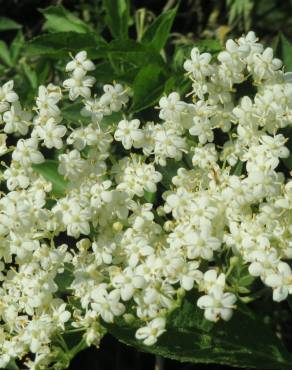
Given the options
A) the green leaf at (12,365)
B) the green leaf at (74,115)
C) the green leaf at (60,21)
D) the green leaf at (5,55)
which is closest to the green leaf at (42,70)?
the green leaf at (60,21)

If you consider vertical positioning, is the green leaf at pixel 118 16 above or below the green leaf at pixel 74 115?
above

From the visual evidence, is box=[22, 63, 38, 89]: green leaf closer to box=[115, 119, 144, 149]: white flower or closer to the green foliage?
box=[115, 119, 144, 149]: white flower

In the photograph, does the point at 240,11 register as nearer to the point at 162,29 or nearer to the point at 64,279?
the point at 162,29

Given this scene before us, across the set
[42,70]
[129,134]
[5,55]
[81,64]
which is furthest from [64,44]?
[5,55]

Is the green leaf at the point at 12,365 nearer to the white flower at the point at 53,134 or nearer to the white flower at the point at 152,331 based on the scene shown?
the white flower at the point at 152,331

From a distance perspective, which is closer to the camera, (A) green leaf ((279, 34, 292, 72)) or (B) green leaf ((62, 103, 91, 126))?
(B) green leaf ((62, 103, 91, 126))

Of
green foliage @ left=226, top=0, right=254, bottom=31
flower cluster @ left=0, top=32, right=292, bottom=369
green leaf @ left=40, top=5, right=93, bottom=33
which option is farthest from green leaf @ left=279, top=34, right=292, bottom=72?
green foliage @ left=226, top=0, right=254, bottom=31

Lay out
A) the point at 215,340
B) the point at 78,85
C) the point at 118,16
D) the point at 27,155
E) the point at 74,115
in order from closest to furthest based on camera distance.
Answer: the point at 215,340
the point at 27,155
the point at 78,85
the point at 74,115
the point at 118,16
